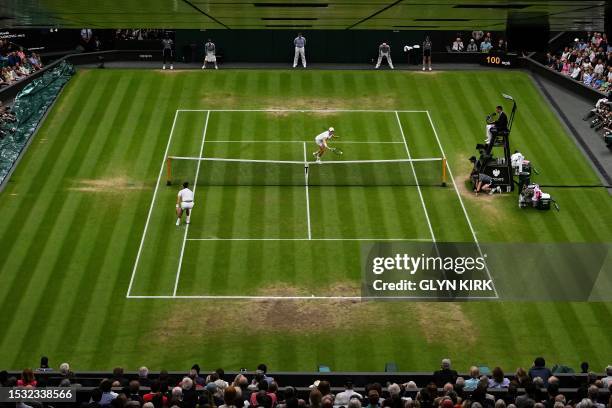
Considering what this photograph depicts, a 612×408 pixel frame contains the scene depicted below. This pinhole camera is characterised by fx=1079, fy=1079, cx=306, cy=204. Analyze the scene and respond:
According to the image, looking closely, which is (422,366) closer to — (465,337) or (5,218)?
(465,337)

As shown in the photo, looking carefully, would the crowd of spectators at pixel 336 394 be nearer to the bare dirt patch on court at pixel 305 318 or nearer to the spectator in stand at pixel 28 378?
the spectator in stand at pixel 28 378

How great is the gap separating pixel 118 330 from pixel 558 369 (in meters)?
14.1

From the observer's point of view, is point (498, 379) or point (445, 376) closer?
point (498, 379)

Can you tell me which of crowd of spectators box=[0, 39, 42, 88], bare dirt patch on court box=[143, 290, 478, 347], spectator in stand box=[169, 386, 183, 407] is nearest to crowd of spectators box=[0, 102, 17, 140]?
crowd of spectators box=[0, 39, 42, 88]

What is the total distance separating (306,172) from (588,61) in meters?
17.1

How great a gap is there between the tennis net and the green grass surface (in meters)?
0.71

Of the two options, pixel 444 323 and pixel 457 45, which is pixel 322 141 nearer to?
pixel 444 323

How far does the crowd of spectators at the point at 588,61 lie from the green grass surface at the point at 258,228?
2236 millimetres

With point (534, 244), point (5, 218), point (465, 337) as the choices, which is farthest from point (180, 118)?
point (465, 337)

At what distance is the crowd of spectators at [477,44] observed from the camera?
195 feet

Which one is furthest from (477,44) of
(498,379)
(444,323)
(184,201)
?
(498,379)

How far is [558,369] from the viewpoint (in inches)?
1075

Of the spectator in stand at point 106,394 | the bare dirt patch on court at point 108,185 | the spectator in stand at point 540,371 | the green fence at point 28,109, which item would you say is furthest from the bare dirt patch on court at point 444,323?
the green fence at point 28,109

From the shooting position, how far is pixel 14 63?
53219 mm
